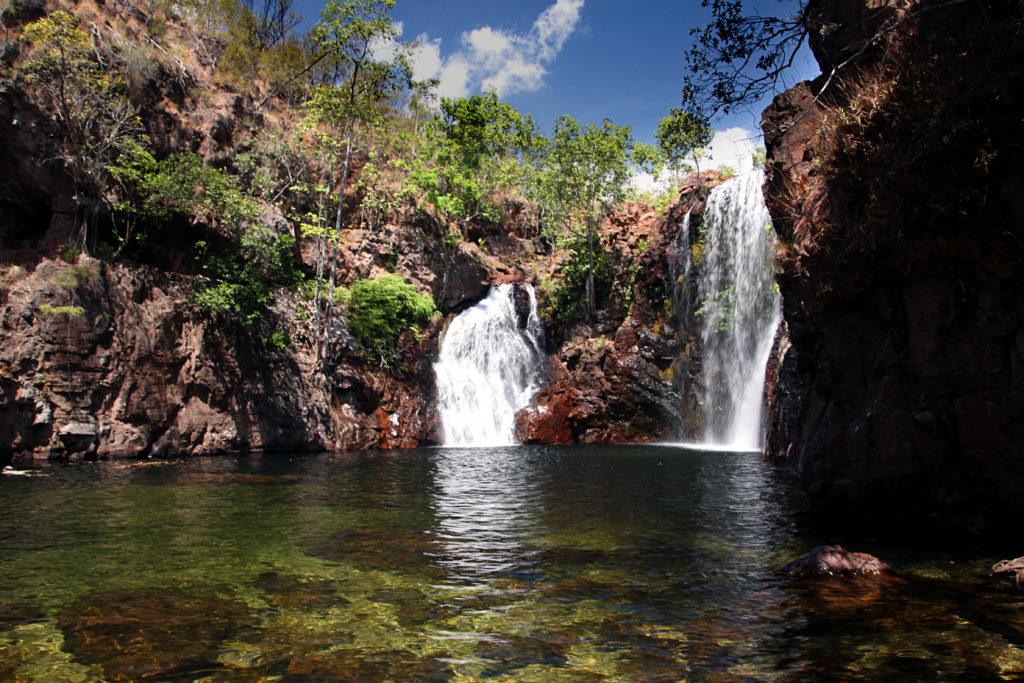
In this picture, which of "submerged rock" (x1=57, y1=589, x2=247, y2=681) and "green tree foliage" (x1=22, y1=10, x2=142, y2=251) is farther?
"green tree foliage" (x1=22, y1=10, x2=142, y2=251)

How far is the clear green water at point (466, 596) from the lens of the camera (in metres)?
5.21

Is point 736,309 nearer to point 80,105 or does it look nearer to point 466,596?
point 466,596

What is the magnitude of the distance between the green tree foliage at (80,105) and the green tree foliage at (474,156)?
1671 centimetres

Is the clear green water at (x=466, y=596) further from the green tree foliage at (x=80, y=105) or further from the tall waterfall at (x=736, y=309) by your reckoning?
the tall waterfall at (x=736, y=309)

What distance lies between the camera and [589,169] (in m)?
39.1

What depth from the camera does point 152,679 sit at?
4.88m

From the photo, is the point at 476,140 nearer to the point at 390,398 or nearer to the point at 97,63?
the point at 390,398

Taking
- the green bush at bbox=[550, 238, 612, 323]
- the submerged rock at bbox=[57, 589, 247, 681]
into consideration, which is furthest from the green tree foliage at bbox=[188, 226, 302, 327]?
the submerged rock at bbox=[57, 589, 247, 681]

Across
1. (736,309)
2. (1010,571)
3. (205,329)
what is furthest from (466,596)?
(736,309)

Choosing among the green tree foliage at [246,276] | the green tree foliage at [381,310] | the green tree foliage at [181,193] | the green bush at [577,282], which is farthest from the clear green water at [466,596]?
the green bush at [577,282]

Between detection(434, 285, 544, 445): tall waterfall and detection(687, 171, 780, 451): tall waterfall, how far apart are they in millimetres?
10136

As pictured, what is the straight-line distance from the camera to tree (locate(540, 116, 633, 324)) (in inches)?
1526

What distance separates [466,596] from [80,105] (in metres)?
23.9

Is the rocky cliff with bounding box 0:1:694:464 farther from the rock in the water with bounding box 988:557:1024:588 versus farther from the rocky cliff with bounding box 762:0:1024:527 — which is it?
the rock in the water with bounding box 988:557:1024:588
